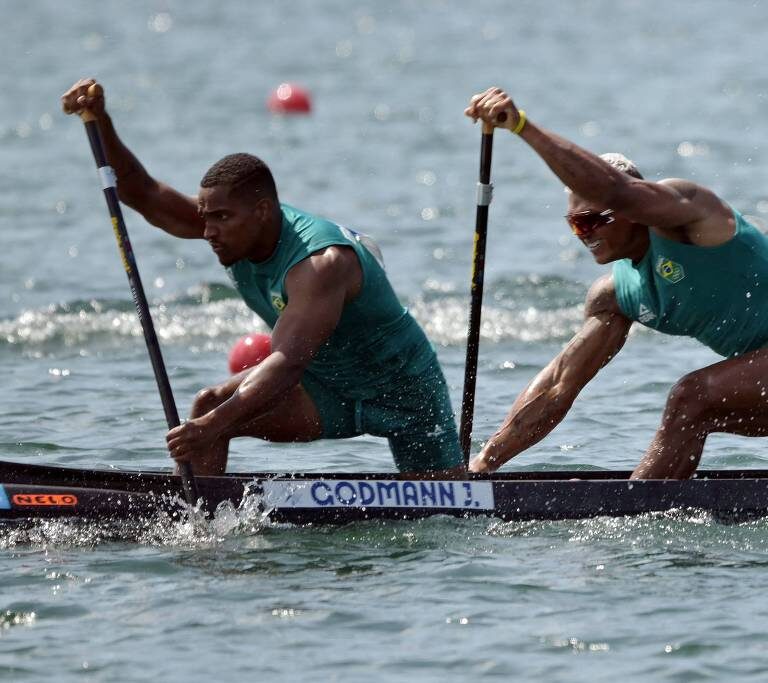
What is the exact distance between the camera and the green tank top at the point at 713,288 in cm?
793

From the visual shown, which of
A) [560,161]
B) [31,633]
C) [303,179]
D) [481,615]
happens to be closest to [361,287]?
[560,161]

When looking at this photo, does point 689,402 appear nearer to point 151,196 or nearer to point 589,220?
point 589,220

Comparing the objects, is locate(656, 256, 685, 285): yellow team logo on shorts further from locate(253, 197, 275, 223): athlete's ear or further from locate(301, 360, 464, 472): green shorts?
locate(253, 197, 275, 223): athlete's ear

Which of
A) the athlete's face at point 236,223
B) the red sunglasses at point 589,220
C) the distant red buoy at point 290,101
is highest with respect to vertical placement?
the distant red buoy at point 290,101

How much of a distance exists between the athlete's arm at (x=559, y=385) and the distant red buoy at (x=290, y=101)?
64.7 feet

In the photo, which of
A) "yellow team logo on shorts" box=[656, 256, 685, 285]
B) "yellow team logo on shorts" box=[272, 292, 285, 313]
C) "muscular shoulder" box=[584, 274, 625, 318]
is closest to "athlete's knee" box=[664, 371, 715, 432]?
"yellow team logo on shorts" box=[656, 256, 685, 285]

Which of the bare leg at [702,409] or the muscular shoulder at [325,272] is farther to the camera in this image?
the bare leg at [702,409]

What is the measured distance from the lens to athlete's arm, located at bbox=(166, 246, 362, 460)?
24.6 ft

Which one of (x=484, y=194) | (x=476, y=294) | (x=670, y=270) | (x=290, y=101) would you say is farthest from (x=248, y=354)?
(x=290, y=101)

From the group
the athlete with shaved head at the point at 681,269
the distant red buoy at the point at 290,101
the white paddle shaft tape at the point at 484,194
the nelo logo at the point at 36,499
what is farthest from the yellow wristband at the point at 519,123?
the distant red buoy at the point at 290,101

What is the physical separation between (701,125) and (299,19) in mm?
18670

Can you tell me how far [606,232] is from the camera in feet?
26.3

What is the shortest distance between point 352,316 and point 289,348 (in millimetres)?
532

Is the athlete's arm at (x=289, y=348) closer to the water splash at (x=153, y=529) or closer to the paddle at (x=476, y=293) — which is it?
the water splash at (x=153, y=529)
